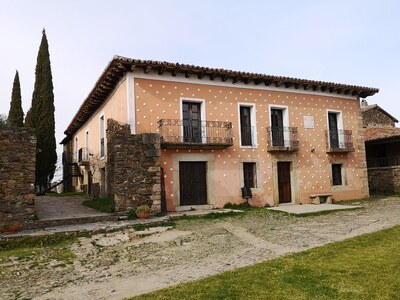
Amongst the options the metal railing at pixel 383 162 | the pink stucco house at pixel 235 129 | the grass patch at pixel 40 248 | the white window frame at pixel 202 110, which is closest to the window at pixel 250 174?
the pink stucco house at pixel 235 129

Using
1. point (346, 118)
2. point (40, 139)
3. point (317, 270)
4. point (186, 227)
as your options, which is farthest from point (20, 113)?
point (317, 270)

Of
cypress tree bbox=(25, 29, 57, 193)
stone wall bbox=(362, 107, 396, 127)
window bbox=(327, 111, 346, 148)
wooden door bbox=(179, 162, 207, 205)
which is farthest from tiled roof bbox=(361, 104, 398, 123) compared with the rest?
cypress tree bbox=(25, 29, 57, 193)

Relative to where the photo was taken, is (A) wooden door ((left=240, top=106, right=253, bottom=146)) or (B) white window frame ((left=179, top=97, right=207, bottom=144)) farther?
(A) wooden door ((left=240, top=106, right=253, bottom=146))

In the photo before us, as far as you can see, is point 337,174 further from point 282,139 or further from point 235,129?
point 235,129

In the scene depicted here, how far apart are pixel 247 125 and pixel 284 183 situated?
3.13 m

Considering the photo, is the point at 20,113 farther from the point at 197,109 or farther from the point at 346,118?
the point at 346,118

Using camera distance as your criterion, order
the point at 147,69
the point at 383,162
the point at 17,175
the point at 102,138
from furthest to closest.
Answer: the point at 383,162
the point at 102,138
the point at 147,69
the point at 17,175

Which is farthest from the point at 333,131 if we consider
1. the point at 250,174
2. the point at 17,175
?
the point at 17,175

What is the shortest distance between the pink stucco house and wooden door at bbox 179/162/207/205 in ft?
0.13

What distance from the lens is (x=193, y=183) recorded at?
12.7m

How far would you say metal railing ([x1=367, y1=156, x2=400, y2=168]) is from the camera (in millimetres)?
20628

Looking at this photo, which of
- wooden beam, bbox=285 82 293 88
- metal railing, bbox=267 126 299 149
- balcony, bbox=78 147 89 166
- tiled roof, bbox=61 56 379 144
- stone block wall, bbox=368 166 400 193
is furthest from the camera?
stone block wall, bbox=368 166 400 193

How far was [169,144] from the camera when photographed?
11.7m

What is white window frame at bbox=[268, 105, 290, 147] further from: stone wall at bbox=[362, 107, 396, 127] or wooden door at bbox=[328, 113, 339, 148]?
stone wall at bbox=[362, 107, 396, 127]
